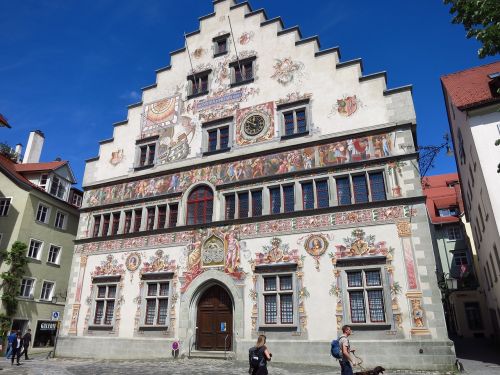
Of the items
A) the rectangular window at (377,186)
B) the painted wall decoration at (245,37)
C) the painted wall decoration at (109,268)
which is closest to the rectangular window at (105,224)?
the painted wall decoration at (109,268)

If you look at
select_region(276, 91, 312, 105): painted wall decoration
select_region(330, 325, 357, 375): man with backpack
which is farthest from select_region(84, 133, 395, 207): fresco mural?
select_region(330, 325, 357, 375): man with backpack

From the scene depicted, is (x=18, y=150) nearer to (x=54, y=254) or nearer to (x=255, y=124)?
(x=54, y=254)

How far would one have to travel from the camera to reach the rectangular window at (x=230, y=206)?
18.9 m

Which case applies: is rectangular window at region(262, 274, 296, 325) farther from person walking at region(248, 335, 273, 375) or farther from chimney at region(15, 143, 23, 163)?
chimney at region(15, 143, 23, 163)

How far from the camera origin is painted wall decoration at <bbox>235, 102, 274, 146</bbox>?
64.3ft

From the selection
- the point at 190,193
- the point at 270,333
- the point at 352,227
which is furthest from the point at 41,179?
the point at 352,227

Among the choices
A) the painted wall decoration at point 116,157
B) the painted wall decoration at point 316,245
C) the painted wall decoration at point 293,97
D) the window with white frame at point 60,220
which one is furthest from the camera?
the window with white frame at point 60,220

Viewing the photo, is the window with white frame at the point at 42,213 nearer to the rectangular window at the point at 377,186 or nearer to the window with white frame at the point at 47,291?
the window with white frame at the point at 47,291

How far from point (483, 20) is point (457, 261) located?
31977 millimetres

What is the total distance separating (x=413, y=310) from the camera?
14086 millimetres

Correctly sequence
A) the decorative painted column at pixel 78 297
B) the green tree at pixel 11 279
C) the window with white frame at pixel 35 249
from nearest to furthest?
the decorative painted column at pixel 78 297, the green tree at pixel 11 279, the window with white frame at pixel 35 249

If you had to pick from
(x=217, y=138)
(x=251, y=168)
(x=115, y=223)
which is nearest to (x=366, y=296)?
(x=251, y=168)

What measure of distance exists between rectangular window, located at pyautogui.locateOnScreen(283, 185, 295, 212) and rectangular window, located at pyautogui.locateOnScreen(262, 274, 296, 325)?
302 centimetres

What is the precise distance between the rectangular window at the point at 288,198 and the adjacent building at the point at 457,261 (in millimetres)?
18020
